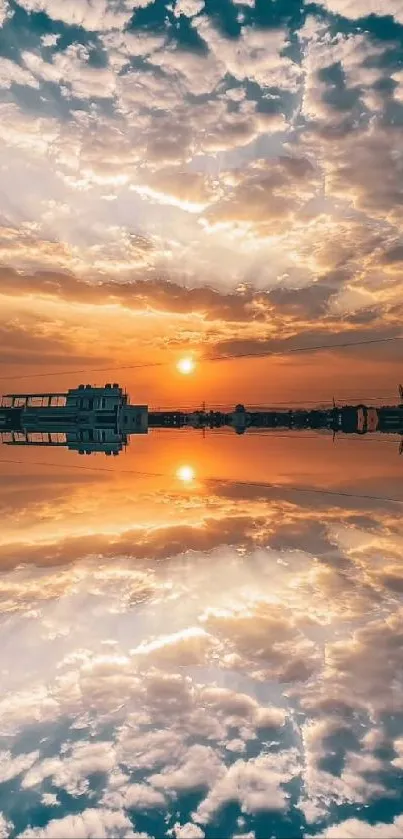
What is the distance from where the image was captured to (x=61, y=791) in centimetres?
644

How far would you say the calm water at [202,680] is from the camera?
20.5 feet

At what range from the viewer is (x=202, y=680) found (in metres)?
9.01

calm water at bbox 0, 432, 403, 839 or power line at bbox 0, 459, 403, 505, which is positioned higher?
power line at bbox 0, 459, 403, 505

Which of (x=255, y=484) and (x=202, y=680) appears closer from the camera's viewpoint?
(x=202, y=680)

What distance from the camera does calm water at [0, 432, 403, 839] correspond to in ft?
20.5

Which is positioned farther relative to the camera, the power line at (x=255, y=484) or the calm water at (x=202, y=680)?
the power line at (x=255, y=484)

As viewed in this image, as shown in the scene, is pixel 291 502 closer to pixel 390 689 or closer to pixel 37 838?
pixel 390 689

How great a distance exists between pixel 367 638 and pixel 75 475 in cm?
2768

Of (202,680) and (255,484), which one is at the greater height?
(255,484)

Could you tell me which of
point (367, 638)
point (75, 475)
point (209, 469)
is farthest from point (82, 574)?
point (209, 469)

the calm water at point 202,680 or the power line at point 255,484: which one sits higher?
the power line at point 255,484

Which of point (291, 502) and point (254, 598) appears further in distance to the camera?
point (291, 502)

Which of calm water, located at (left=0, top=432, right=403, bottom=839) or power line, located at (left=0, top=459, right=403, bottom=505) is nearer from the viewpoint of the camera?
calm water, located at (left=0, top=432, right=403, bottom=839)

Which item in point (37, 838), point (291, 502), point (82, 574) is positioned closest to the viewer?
point (37, 838)
